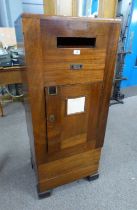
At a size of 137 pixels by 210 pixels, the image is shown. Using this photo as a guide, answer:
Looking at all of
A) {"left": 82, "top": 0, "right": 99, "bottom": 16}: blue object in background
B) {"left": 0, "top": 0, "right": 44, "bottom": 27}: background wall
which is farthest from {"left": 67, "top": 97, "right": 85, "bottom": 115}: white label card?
{"left": 0, "top": 0, "right": 44, "bottom": 27}: background wall

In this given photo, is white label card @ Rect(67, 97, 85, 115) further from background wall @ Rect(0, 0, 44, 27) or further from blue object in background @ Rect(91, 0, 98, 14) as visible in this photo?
background wall @ Rect(0, 0, 44, 27)

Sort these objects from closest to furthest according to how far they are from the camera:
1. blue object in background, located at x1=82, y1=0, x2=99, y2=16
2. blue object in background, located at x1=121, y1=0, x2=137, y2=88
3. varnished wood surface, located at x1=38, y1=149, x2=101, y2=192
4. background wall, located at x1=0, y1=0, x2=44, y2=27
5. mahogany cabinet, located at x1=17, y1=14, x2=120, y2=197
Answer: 1. mahogany cabinet, located at x1=17, y1=14, x2=120, y2=197
2. varnished wood surface, located at x1=38, y1=149, x2=101, y2=192
3. blue object in background, located at x1=82, y1=0, x2=99, y2=16
4. blue object in background, located at x1=121, y1=0, x2=137, y2=88
5. background wall, located at x1=0, y1=0, x2=44, y2=27

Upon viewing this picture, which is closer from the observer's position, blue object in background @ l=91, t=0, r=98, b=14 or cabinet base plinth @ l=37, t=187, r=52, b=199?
cabinet base plinth @ l=37, t=187, r=52, b=199

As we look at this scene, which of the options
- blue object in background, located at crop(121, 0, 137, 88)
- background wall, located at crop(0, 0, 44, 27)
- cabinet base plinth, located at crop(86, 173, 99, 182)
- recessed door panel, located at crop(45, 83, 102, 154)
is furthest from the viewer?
background wall, located at crop(0, 0, 44, 27)

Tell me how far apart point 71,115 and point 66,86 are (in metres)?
0.20

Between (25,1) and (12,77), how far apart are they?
12.7 feet

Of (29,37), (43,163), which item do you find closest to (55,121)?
(43,163)

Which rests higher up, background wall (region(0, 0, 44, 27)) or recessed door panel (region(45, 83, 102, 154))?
background wall (region(0, 0, 44, 27))

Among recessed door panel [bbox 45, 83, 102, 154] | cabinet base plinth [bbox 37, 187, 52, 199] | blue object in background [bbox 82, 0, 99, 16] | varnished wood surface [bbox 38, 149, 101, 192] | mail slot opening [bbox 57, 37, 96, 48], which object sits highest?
blue object in background [bbox 82, 0, 99, 16]

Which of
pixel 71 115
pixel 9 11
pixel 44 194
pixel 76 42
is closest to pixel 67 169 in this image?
pixel 44 194

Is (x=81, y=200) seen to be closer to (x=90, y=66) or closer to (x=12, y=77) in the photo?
(x=90, y=66)

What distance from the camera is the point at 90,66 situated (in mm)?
894

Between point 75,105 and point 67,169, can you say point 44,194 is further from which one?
point 75,105

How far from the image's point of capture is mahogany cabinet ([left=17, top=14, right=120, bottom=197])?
75 cm
